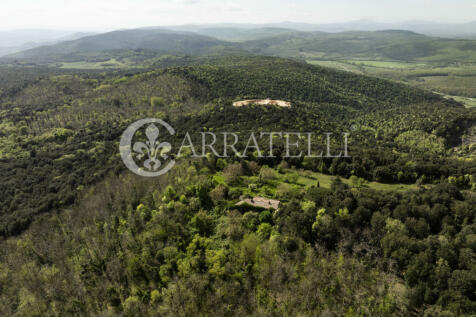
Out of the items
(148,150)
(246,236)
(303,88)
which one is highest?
(303,88)

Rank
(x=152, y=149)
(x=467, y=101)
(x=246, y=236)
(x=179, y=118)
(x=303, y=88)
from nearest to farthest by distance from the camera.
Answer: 1. (x=246, y=236)
2. (x=152, y=149)
3. (x=179, y=118)
4. (x=303, y=88)
5. (x=467, y=101)

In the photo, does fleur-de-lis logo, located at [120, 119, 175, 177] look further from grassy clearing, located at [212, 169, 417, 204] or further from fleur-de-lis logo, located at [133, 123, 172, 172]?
grassy clearing, located at [212, 169, 417, 204]

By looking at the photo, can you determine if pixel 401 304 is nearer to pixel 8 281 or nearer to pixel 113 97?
pixel 8 281

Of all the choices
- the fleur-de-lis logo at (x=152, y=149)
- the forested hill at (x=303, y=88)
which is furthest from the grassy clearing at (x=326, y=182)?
the forested hill at (x=303, y=88)

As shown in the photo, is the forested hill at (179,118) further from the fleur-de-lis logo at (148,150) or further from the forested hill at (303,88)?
the fleur-de-lis logo at (148,150)

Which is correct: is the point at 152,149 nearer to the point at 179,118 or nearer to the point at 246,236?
the point at 179,118

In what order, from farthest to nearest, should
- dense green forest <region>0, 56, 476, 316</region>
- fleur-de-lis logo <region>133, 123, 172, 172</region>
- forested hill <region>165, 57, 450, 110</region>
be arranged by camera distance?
forested hill <region>165, 57, 450, 110</region>
fleur-de-lis logo <region>133, 123, 172, 172</region>
dense green forest <region>0, 56, 476, 316</region>

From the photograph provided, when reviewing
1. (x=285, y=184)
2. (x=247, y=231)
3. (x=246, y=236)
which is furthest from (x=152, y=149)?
(x=246, y=236)

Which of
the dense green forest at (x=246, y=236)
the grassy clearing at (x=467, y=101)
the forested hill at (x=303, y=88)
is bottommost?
the dense green forest at (x=246, y=236)

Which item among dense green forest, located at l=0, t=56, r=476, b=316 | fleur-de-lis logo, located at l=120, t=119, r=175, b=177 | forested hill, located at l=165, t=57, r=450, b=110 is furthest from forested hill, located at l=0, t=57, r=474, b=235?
fleur-de-lis logo, located at l=120, t=119, r=175, b=177
